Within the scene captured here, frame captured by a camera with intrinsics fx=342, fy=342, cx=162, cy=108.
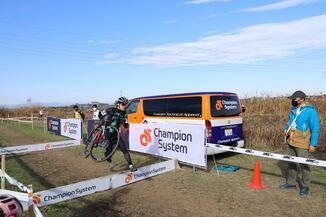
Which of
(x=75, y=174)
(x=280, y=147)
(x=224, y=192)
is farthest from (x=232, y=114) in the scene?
(x=75, y=174)

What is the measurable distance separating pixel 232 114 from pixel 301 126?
13.7 feet

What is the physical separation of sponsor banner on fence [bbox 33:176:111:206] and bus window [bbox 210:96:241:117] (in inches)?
176

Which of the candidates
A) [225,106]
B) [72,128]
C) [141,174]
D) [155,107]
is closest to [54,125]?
[72,128]

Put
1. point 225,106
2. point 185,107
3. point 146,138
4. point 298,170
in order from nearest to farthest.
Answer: point 298,170
point 225,106
point 185,107
point 146,138

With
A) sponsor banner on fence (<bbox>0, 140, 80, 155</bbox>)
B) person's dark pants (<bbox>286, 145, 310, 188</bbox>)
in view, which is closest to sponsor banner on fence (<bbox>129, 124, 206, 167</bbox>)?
person's dark pants (<bbox>286, 145, 310, 188</bbox>)

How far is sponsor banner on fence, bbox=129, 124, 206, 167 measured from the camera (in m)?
9.45

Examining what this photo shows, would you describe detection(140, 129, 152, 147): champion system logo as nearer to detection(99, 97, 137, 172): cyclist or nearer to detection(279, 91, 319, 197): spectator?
detection(99, 97, 137, 172): cyclist

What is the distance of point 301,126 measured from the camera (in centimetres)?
715

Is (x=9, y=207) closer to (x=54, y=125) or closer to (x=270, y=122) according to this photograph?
(x=270, y=122)

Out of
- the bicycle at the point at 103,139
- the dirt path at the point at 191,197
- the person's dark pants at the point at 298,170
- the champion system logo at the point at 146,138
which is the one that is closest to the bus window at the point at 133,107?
the champion system logo at the point at 146,138

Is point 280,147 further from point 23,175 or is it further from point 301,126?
point 23,175

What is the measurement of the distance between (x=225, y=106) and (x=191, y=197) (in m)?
4.56

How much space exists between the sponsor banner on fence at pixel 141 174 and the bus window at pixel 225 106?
2.25 meters

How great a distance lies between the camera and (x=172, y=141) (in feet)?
34.4
